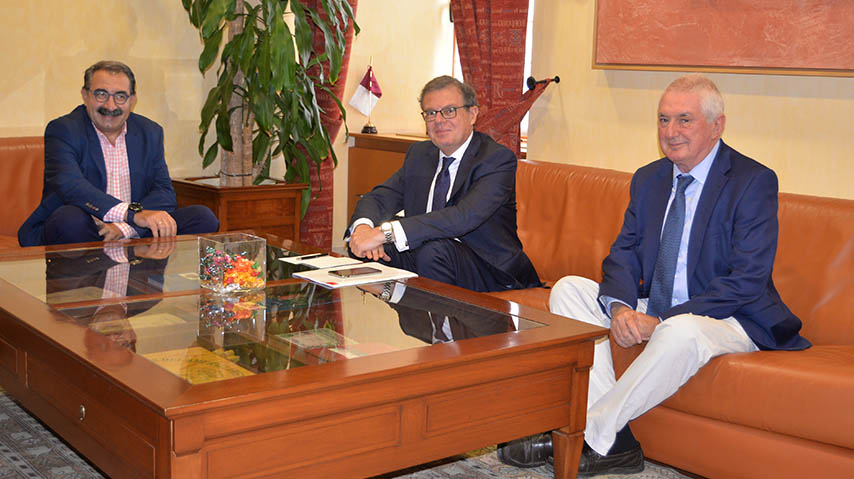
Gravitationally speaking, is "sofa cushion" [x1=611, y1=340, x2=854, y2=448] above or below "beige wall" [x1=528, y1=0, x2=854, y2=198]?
below

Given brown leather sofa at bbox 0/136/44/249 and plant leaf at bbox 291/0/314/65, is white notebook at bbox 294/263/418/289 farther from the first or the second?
plant leaf at bbox 291/0/314/65

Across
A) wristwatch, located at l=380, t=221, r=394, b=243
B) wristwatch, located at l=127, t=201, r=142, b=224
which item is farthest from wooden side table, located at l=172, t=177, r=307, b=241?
wristwatch, located at l=380, t=221, r=394, b=243

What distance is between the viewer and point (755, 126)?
3723mm

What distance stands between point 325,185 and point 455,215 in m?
2.51

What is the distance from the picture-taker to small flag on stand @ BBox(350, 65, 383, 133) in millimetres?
6191

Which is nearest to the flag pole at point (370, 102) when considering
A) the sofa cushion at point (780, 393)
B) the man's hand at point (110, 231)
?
the man's hand at point (110, 231)

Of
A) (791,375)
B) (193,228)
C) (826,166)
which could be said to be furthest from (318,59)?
(791,375)

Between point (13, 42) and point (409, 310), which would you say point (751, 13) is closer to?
point (409, 310)

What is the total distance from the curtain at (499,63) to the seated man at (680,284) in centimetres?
164

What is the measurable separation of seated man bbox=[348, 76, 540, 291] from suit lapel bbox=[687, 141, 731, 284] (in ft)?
2.68

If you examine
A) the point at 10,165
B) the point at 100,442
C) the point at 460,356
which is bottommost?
the point at 100,442

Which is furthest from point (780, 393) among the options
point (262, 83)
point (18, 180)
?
point (18, 180)

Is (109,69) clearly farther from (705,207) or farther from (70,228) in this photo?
(705,207)

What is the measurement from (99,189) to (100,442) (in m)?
2.35
